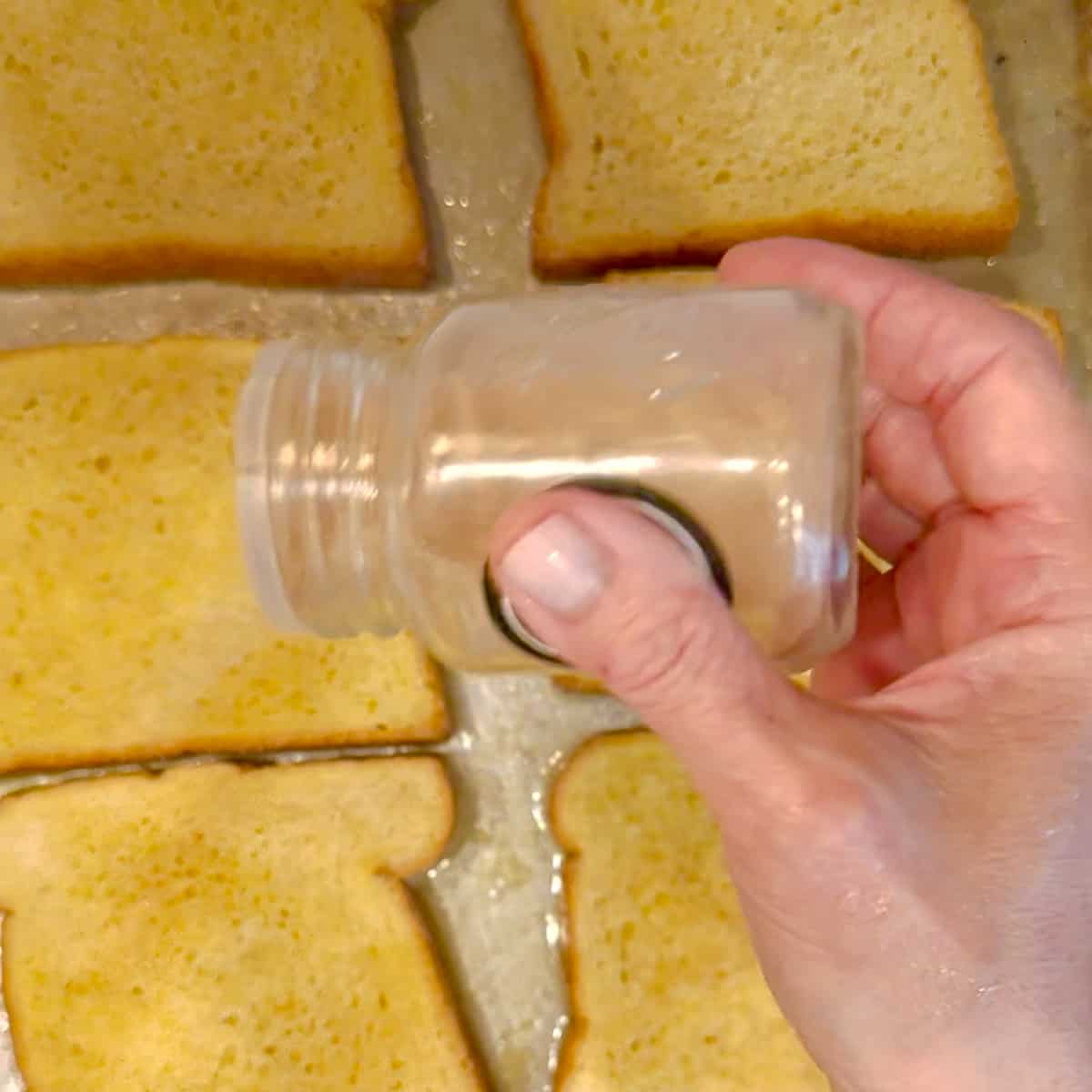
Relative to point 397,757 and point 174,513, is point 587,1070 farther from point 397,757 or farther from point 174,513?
point 174,513

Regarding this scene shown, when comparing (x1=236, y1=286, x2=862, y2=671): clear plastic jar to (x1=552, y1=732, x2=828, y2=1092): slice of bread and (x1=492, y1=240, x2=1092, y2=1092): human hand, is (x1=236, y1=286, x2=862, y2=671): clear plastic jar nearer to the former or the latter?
(x1=492, y1=240, x2=1092, y2=1092): human hand

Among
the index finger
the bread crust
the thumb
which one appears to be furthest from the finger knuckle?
the bread crust

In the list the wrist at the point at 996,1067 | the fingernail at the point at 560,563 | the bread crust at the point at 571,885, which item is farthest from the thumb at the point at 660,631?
the bread crust at the point at 571,885

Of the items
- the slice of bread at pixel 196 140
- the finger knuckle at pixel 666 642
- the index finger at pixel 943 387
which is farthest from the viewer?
the slice of bread at pixel 196 140

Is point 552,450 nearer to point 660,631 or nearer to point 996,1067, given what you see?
point 660,631

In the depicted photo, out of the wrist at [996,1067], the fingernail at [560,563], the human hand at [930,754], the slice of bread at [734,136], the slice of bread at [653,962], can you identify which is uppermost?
the slice of bread at [734,136]

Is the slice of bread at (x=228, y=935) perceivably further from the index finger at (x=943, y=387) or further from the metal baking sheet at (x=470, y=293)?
the index finger at (x=943, y=387)

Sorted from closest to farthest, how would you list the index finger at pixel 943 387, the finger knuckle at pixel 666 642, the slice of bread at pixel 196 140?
the finger knuckle at pixel 666 642 < the index finger at pixel 943 387 < the slice of bread at pixel 196 140

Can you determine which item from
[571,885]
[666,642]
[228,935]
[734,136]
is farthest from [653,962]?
[734,136]

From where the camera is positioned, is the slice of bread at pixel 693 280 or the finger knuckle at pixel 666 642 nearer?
the finger knuckle at pixel 666 642
